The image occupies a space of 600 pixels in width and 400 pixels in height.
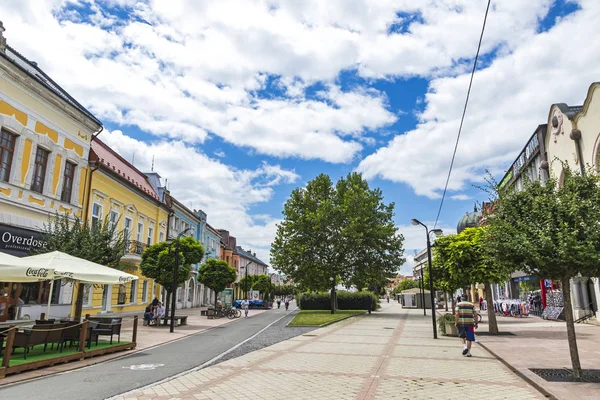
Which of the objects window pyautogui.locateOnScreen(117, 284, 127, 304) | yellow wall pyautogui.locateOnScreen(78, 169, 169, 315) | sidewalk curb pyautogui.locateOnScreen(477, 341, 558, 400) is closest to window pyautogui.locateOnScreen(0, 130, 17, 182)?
yellow wall pyautogui.locateOnScreen(78, 169, 169, 315)

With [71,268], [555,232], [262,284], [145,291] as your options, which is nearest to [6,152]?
[71,268]

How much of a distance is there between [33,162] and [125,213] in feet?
34.4

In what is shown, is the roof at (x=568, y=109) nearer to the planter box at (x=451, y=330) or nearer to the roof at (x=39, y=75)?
the planter box at (x=451, y=330)

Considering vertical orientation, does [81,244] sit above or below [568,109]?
below

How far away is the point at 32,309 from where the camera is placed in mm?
18578

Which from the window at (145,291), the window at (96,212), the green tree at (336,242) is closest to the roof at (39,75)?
the window at (96,212)

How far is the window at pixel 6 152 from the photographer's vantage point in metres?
17.5

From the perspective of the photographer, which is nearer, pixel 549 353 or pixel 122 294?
pixel 549 353

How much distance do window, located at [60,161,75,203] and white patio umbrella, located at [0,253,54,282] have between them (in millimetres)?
11861

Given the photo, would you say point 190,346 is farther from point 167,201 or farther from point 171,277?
point 167,201

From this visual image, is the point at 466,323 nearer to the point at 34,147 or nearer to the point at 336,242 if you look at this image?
the point at 34,147

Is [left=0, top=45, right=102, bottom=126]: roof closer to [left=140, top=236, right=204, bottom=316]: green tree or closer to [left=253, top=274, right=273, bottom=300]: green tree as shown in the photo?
[left=140, top=236, right=204, bottom=316]: green tree

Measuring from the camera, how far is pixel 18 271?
1013 cm

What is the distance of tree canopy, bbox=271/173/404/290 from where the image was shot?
35.8 metres
